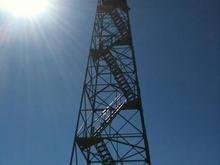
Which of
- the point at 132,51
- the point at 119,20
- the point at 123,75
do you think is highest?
the point at 119,20

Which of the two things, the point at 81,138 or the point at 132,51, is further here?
the point at 132,51

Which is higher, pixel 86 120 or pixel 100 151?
pixel 86 120

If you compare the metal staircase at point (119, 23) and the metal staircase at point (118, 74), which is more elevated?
the metal staircase at point (119, 23)

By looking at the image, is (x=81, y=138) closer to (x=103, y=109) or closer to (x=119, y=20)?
(x=103, y=109)

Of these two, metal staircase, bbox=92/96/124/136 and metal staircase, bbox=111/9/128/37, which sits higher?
metal staircase, bbox=111/9/128/37

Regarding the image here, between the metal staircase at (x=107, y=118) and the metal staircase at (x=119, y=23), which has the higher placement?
the metal staircase at (x=119, y=23)

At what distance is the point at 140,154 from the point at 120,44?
25.3 ft

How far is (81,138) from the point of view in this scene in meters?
21.5

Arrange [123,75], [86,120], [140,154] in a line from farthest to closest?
1. [123,75]
2. [86,120]
3. [140,154]

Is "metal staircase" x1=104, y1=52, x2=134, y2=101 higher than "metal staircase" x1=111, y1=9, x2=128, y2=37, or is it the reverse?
"metal staircase" x1=111, y1=9, x2=128, y2=37

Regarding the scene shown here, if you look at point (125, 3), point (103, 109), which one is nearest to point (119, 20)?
point (125, 3)

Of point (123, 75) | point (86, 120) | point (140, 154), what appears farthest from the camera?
point (123, 75)

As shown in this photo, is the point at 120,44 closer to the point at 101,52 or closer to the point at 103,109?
the point at 101,52

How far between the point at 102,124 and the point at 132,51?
5.52 m
